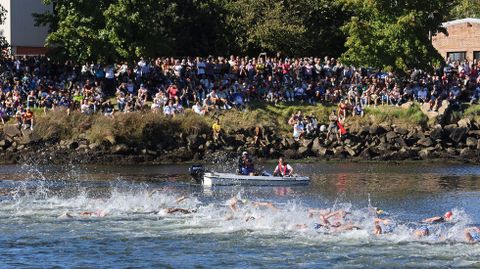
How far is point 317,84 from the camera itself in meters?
55.8

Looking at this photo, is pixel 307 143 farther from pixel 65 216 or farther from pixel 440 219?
pixel 65 216

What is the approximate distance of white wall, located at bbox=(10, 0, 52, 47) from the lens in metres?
64.9

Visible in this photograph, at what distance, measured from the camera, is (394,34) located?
58469mm

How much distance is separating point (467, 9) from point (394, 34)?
33.2m

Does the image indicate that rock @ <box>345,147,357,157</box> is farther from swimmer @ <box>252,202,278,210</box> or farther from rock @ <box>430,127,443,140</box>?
swimmer @ <box>252,202,278,210</box>

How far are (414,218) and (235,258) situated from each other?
29.5 ft

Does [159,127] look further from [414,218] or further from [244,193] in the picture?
[414,218]

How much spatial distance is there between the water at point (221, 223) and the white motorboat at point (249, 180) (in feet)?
1.40

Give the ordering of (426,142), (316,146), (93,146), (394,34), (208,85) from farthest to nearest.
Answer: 1. (394,34)
2. (208,85)
3. (426,142)
4. (316,146)
5. (93,146)

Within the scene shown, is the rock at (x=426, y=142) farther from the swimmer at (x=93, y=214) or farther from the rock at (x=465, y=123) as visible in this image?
the swimmer at (x=93, y=214)

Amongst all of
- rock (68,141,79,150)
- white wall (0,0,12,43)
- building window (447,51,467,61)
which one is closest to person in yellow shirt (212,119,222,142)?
rock (68,141,79,150)

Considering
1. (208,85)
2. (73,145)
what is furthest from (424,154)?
(73,145)

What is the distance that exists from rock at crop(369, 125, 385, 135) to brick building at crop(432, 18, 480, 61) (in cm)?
2261

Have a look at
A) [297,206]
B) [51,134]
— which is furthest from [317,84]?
[297,206]
